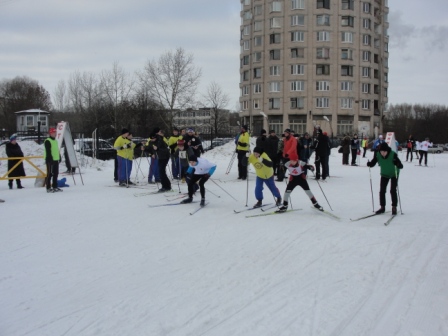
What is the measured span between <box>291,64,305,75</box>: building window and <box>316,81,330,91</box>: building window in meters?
2.71

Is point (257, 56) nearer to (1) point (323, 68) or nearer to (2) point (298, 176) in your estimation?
(1) point (323, 68)

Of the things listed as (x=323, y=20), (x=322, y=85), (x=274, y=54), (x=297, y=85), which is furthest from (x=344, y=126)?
(x=323, y=20)

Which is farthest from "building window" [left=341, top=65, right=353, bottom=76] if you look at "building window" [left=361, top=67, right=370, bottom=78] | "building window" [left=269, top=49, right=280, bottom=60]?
"building window" [left=269, top=49, right=280, bottom=60]

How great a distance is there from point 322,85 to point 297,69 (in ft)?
13.8

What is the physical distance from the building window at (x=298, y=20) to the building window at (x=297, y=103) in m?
10.3

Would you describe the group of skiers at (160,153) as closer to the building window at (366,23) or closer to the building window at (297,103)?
the building window at (297,103)

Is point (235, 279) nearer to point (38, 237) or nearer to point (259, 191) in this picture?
point (38, 237)

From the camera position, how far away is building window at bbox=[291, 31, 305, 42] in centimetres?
5922

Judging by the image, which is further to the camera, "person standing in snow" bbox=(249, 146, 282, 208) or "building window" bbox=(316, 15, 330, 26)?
"building window" bbox=(316, 15, 330, 26)

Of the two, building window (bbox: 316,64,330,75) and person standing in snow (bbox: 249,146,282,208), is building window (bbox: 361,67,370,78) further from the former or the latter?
person standing in snow (bbox: 249,146,282,208)

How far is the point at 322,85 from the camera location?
196 feet

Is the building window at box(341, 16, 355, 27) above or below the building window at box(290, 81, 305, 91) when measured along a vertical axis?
above

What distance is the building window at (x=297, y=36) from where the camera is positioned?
59219 millimetres

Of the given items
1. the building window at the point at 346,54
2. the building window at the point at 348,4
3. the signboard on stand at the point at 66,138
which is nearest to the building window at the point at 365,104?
the building window at the point at 346,54
